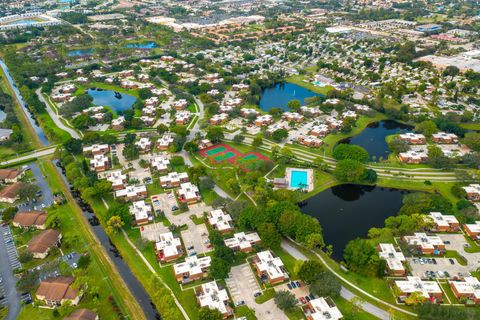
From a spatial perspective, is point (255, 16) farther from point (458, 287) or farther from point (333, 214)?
point (458, 287)

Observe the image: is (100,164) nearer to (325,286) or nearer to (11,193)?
(11,193)

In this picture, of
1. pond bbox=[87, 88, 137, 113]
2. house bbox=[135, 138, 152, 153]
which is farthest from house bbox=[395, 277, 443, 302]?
pond bbox=[87, 88, 137, 113]

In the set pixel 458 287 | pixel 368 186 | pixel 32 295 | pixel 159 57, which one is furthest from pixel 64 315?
pixel 159 57

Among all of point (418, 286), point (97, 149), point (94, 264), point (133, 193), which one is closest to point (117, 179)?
point (133, 193)

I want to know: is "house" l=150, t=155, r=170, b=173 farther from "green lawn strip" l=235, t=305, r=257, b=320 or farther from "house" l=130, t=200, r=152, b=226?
"green lawn strip" l=235, t=305, r=257, b=320

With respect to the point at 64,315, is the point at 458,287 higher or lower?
lower

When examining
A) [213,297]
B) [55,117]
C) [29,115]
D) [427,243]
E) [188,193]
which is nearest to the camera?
[213,297]
